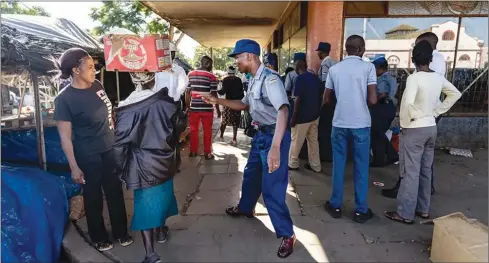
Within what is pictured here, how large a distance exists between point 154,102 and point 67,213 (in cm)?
176

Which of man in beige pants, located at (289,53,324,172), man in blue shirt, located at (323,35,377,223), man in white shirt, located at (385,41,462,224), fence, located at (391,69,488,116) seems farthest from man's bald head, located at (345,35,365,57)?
fence, located at (391,69,488,116)

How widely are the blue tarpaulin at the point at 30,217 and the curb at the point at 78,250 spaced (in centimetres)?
8

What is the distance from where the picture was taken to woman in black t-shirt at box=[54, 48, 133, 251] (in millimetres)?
2740

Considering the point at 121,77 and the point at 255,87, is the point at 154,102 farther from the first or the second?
the point at 121,77

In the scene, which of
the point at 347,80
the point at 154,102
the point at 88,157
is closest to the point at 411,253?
the point at 347,80

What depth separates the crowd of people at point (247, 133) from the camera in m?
2.58

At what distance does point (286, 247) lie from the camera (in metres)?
2.87

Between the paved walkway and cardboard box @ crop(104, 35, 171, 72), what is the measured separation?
5.11 ft

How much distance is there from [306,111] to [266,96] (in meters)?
2.08

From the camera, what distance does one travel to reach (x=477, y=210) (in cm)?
375

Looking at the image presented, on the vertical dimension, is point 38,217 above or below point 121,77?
below

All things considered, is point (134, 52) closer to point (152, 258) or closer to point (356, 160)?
point (152, 258)

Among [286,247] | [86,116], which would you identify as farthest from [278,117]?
[86,116]

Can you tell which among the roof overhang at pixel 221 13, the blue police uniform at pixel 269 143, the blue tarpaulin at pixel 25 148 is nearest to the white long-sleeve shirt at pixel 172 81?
the blue police uniform at pixel 269 143
